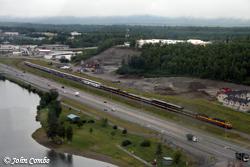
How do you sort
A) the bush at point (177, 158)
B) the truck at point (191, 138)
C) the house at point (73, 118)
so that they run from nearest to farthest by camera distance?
the bush at point (177, 158)
the truck at point (191, 138)
the house at point (73, 118)

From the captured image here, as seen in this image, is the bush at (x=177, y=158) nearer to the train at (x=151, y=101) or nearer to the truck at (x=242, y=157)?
the truck at (x=242, y=157)

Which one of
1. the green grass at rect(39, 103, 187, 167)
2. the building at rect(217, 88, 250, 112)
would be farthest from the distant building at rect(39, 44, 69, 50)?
the green grass at rect(39, 103, 187, 167)

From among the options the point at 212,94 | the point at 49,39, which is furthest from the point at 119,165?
the point at 49,39

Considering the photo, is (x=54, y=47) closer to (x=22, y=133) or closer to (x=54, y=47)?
(x=54, y=47)

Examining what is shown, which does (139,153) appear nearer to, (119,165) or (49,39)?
(119,165)

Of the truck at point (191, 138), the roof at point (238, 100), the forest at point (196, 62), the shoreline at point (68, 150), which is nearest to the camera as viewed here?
the shoreline at point (68, 150)

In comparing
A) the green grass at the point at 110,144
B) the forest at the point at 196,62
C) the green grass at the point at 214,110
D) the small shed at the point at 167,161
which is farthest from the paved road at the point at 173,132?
the forest at the point at 196,62
